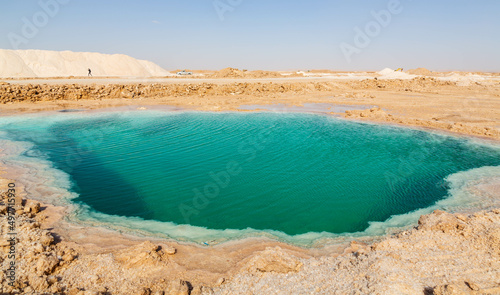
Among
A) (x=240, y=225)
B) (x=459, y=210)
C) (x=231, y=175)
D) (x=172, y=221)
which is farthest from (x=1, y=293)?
(x=459, y=210)

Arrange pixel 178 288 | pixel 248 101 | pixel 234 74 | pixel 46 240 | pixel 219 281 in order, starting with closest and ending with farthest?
pixel 178 288 → pixel 219 281 → pixel 46 240 → pixel 248 101 → pixel 234 74

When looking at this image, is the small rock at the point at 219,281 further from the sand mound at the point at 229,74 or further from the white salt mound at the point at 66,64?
the white salt mound at the point at 66,64

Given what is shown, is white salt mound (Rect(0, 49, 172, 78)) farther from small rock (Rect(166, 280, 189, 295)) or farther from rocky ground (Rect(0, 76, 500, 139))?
small rock (Rect(166, 280, 189, 295))

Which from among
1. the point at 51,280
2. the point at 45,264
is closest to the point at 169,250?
the point at 51,280

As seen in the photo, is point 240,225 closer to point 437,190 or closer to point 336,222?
point 336,222

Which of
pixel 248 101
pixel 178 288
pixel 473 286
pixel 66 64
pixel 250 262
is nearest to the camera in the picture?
pixel 473 286

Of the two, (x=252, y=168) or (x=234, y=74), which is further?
(x=234, y=74)

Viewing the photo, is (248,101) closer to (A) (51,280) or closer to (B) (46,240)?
(B) (46,240)

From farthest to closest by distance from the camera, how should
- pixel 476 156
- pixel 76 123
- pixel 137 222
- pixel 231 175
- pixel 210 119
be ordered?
pixel 210 119, pixel 76 123, pixel 476 156, pixel 231 175, pixel 137 222
